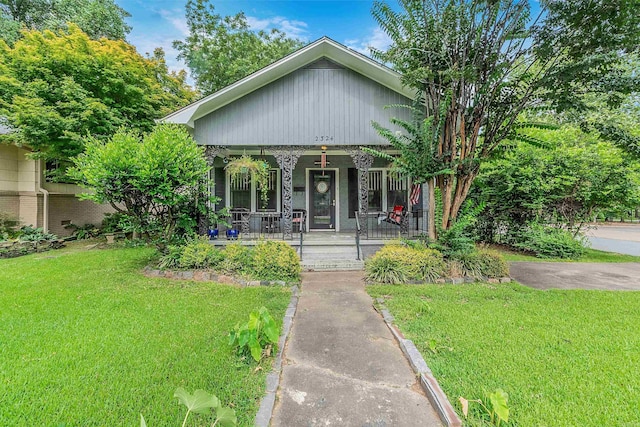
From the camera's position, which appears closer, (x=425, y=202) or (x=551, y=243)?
(x=551, y=243)

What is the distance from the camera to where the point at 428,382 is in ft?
8.57

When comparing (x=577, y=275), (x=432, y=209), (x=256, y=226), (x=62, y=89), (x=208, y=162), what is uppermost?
(x=62, y=89)

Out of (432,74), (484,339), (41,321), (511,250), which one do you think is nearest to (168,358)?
(41,321)

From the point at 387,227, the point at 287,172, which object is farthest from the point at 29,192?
the point at 387,227

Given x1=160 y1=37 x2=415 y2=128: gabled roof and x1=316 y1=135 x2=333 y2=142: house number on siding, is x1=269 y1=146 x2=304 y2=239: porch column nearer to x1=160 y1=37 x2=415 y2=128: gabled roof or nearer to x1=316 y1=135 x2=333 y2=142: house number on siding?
x1=316 y1=135 x2=333 y2=142: house number on siding

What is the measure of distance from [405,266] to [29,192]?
1400cm

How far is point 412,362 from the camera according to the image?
9.91ft

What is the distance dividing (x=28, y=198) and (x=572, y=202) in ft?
63.6

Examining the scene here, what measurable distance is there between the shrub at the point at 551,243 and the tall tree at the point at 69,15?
24284mm

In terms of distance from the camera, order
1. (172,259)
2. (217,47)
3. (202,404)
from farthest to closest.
Answer: 1. (217,47)
2. (172,259)
3. (202,404)

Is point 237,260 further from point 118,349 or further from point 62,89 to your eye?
point 62,89

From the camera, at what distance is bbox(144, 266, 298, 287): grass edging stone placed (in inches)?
233

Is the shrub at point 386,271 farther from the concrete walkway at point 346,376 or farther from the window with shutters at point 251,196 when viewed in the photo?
the window with shutters at point 251,196

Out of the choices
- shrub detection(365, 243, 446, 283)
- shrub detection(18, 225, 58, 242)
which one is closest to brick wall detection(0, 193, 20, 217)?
shrub detection(18, 225, 58, 242)
